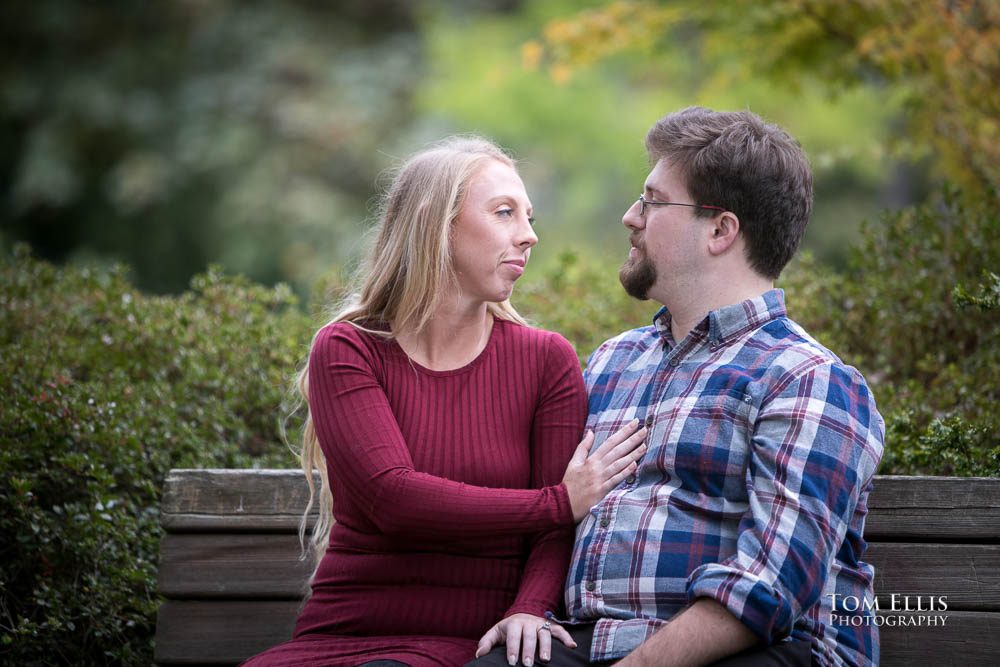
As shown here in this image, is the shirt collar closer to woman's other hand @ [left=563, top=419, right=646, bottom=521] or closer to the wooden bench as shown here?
woman's other hand @ [left=563, top=419, right=646, bottom=521]

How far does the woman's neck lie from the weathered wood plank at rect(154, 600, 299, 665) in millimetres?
853

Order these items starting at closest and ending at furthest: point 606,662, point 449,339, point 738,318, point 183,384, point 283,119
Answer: point 606,662 < point 738,318 < point 449,339 < point 183,384 < point 283,119

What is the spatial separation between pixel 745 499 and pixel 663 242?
0.71m

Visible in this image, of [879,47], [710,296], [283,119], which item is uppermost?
[283,119]

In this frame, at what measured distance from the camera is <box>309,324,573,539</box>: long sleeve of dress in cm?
258

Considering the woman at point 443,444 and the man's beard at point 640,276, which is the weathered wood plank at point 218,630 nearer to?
the woman at point 443,444

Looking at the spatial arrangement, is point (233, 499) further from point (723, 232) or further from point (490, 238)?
point (723, 232)

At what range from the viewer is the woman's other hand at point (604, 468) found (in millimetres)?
2645

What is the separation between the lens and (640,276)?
2814 mm

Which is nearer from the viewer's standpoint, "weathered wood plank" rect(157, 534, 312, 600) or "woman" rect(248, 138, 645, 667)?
"woman" rect(248, 138, 645, 667)

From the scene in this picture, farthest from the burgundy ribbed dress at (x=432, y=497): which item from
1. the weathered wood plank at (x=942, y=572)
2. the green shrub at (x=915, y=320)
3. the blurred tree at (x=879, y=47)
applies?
the blurred tree at (x=879, y=47)

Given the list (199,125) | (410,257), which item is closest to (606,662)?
(410,257)

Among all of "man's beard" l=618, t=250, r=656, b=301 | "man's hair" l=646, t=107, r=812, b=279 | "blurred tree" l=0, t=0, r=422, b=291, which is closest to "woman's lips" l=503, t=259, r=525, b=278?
"man's beard" l=618, t=250, r=656, b=301

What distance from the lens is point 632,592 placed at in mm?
2492
